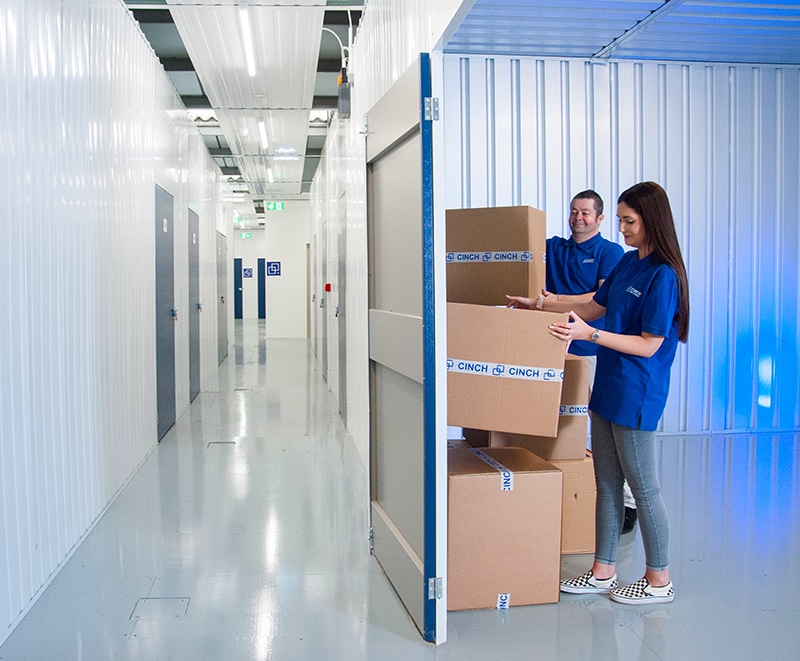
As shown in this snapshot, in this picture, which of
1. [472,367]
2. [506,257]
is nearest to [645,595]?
[472,367]

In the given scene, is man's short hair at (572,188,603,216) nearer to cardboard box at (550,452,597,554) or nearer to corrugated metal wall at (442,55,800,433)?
cardboard box at (550,452,597,554)

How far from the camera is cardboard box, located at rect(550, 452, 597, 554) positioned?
3.41m

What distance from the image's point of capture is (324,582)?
331cm

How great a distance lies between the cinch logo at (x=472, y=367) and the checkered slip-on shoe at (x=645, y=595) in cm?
111

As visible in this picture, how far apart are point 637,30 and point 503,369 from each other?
3.66 meters

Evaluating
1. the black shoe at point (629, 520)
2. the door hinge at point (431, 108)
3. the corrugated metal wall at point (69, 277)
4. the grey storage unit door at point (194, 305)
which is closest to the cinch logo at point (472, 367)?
the door hinge at point (431, 108)

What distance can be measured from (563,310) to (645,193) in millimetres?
718

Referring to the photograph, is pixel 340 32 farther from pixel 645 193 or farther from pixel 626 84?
pixel 645 193

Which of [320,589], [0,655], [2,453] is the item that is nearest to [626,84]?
[320,589]

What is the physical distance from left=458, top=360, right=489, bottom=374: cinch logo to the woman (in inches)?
12.4

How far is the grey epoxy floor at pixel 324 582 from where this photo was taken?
8.93 ft

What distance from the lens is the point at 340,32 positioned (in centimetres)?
833

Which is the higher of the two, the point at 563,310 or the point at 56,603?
the point at 563,310

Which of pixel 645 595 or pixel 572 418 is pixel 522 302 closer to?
pixel 572 418
